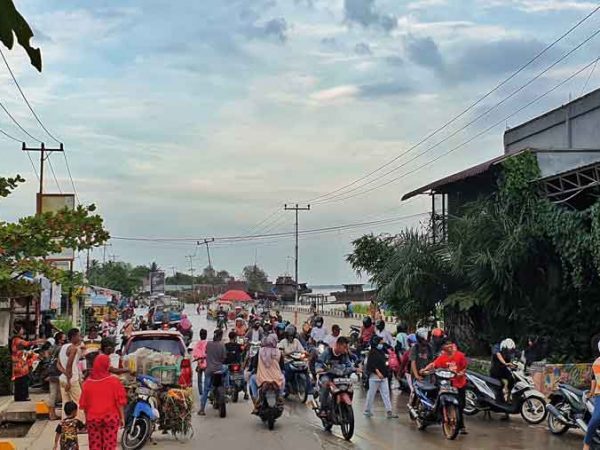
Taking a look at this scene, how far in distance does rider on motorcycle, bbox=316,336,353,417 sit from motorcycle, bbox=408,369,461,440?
52.2 inches

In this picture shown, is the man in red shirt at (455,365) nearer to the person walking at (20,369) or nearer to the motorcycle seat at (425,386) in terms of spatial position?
the motorcycle seat at (425,386)

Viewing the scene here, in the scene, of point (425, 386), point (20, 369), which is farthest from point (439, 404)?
point (20, 369)

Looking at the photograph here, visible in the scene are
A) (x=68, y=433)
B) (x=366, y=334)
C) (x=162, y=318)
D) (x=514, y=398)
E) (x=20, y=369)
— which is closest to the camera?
(x=68, y=433)

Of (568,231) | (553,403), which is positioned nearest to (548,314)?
(568,231)

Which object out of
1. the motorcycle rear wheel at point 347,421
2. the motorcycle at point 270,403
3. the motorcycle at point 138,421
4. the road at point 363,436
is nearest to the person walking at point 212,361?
the road at point 363,436

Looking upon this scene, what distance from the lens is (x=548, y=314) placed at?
22.9 metres

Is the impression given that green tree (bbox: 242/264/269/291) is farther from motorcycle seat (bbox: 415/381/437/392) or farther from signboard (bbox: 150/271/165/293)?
motorcycle seat (bbox: 415/381/437/392)

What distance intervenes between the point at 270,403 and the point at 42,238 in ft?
15.2

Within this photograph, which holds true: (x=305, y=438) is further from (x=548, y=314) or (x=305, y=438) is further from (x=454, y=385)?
(x=548, y=314)

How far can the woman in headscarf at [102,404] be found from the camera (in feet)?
30.9

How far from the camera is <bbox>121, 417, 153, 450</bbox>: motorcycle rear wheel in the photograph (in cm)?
1149

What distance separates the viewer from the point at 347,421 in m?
12.8

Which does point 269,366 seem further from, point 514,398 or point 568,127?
point 568,127

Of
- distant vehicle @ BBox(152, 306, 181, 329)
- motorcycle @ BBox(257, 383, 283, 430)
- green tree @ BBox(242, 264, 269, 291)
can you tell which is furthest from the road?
green tree @ BBox(242, 264, 269, 291)
